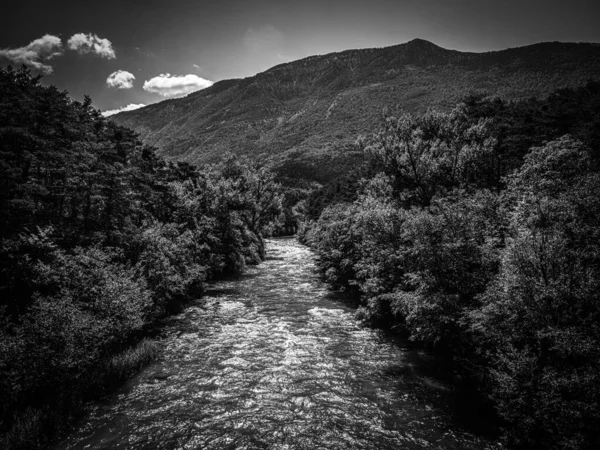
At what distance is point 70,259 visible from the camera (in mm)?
15562

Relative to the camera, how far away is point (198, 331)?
19.2 metres

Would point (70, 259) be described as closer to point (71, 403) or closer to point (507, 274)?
point (71, 403)

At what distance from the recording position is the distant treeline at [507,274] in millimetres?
8266

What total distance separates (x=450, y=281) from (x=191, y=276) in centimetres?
1887

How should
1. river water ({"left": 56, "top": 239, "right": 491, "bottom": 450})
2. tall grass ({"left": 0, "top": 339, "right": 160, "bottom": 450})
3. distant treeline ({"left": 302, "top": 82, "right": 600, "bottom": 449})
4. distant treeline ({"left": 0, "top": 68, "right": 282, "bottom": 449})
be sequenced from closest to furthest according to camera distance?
1. distant treeline ({"left": 302, "top": 82, "right": 600, "bottom": 449})
2. tall grass ({"left": 0, "top": 339, "right": 160, "bottom": 450})
3. river water ({"left": 56, "top": 239, "right": 491, "bottom": 450})
4. distant treeline ({"left": 0, "top": 68, "right": 282, "bottom": 449})

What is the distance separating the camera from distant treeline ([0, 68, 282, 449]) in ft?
35.2

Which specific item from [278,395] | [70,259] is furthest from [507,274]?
[70,259]

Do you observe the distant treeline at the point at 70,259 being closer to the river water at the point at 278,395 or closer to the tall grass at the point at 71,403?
the tall grass at the point at 71,403

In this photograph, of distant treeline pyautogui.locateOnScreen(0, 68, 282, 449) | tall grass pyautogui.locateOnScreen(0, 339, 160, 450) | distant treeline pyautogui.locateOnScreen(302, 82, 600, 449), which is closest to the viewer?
distant treeline pyautogui.locateOnScreen(302, 82, 600, 449)

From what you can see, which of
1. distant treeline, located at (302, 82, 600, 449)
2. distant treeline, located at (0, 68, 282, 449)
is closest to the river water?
distant treeline, located at (0, 68, 282, 449)

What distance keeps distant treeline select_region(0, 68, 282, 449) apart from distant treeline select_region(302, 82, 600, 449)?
13752mm

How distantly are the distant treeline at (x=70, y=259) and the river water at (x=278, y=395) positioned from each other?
1558mm

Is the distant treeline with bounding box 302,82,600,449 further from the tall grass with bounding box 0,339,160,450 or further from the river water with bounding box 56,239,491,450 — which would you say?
the tall grass with bounding box 0,339,160,450

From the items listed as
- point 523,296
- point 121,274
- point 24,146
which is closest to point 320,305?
point 121,274
